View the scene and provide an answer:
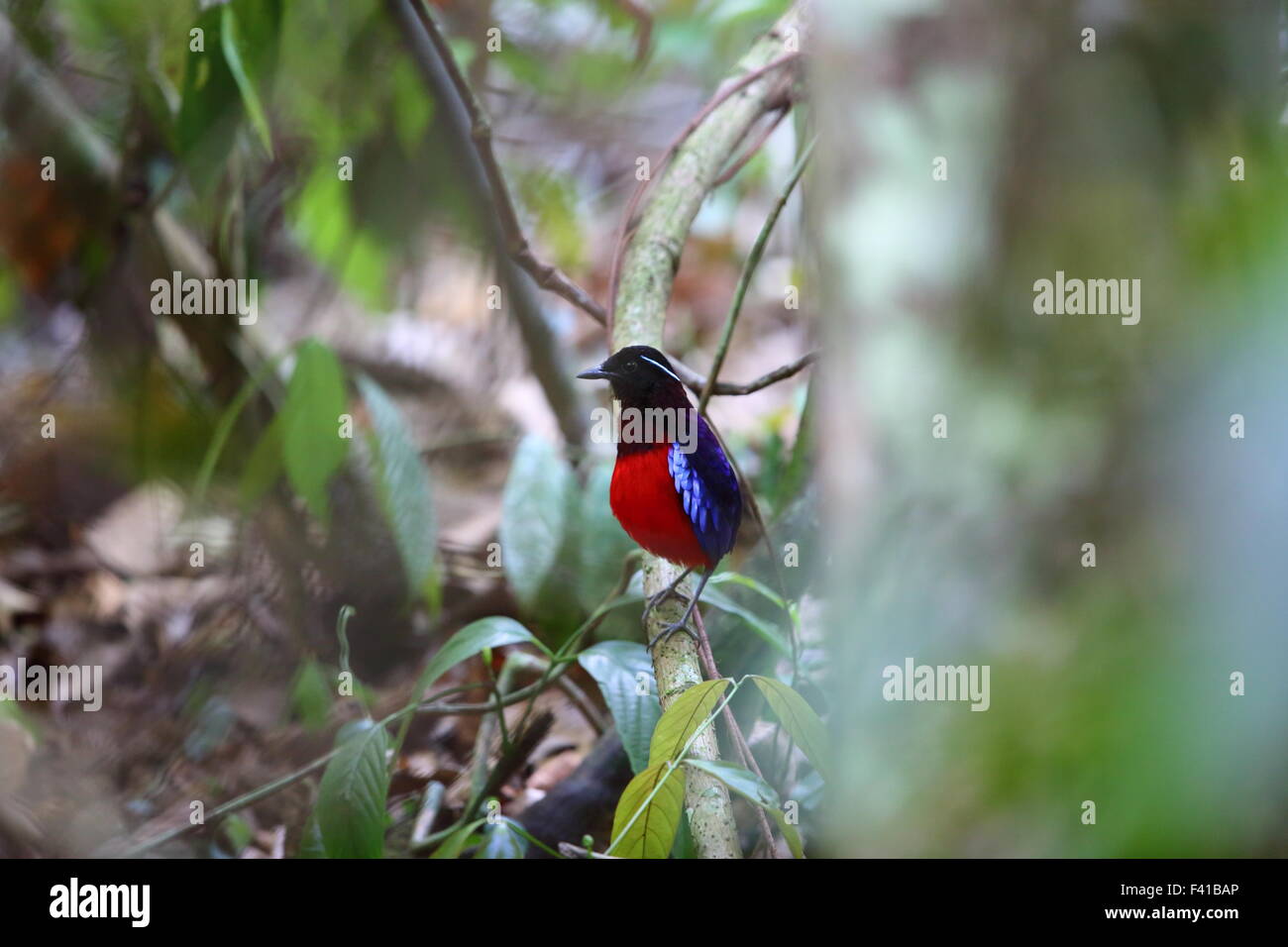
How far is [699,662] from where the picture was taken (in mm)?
1570

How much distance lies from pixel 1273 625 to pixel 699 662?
2.95 feet

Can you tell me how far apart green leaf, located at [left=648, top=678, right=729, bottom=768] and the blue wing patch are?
0.46m

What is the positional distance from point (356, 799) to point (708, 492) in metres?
0.80

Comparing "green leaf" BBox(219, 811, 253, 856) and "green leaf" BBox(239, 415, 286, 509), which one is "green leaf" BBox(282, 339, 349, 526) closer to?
"green leaf" BBox(239, 415, 286, 509)

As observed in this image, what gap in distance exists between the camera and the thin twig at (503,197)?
6.38ft

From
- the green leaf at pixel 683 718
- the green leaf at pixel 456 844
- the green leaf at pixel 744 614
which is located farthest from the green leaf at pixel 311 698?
the green leaf at pixel 683 718

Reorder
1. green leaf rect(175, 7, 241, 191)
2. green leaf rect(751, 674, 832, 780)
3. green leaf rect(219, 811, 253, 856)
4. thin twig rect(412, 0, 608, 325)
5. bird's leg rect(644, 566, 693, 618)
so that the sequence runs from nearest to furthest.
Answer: green leaf rect(751, 674, 832, 780) → bird's leg rect(644, 566, 693, 618) → thin twig rect(412, 0, 608, 325) → green leaf rect(219, 811, 253, 856) → green leaf rect(175, 7, 241, 191)

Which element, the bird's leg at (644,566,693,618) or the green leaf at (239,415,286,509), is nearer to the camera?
the bird's leg at (644,566,693,618)

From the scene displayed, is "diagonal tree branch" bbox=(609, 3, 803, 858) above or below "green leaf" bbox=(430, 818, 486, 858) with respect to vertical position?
above

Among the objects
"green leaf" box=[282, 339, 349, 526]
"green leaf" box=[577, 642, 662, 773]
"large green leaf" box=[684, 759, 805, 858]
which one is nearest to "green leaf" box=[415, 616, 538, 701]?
"green leaf" box=[577, 642, 662, 773]

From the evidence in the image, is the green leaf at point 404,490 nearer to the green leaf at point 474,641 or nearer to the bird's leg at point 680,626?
the green leaf at point 474,641

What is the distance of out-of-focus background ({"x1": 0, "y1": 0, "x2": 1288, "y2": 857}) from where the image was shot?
0.75 m
